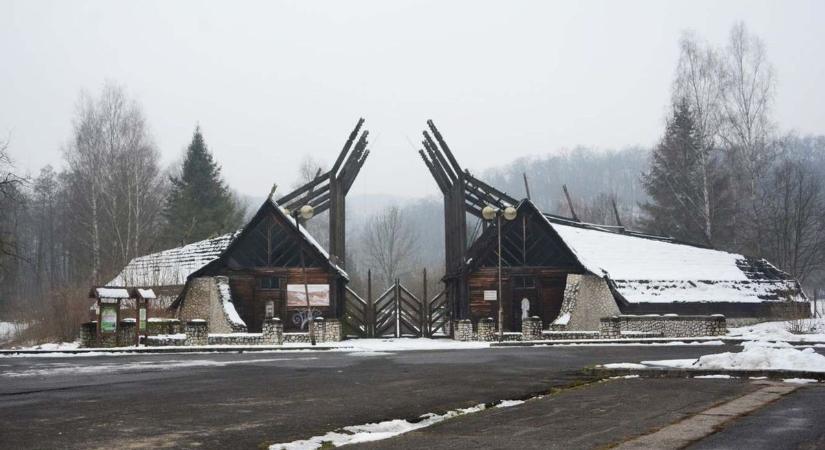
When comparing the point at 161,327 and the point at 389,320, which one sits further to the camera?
the point at 389,320

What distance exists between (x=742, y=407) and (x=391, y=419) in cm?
417

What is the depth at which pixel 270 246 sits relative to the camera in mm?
39562

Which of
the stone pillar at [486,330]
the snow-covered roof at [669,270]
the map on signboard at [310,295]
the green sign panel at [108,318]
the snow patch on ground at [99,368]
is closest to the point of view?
the snow patch on ground at [99,368]

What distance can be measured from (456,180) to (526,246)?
695cm

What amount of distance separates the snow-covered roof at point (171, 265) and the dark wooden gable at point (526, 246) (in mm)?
14272

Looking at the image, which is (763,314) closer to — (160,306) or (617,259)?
(617,259)

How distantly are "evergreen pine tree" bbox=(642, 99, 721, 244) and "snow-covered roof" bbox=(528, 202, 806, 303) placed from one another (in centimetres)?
704

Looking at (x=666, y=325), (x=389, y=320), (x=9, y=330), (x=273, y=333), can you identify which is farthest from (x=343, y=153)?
(x=9, y=330)

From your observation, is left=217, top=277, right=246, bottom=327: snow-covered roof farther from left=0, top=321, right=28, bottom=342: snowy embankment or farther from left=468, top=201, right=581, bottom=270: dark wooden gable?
left=468, top=201, right=581, bottom=270: dark wooden gable

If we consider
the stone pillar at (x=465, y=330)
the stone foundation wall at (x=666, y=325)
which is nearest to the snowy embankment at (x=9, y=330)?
the stone pillar at (x=465, y=330)

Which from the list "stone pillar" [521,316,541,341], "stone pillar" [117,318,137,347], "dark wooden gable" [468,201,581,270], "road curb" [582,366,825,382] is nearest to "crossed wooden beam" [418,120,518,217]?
"dark wooden gable" [468,201,581,270]

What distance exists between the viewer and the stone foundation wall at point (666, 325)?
1221 inches

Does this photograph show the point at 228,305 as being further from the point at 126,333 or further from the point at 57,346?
the point at 57,346

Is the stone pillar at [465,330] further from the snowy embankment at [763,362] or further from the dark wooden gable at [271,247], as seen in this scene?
the snowy embankment at [763,362]
